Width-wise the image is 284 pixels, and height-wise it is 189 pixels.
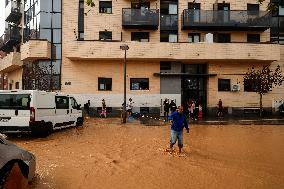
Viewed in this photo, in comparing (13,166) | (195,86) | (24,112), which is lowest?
(13,166)

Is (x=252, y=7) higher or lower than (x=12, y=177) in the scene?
higher

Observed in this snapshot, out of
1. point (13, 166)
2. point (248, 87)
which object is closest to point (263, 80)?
point (248, 87)

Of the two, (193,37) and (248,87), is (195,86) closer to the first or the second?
(193,37)

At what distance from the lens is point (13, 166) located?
504cm

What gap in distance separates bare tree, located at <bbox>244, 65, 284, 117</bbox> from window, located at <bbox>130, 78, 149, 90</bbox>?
8914 millimetres

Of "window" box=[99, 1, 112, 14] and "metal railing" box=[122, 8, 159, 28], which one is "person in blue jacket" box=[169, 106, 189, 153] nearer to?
"metal railing" box=[122, 8, 159, 28]

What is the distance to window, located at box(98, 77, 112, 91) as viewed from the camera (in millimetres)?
28828

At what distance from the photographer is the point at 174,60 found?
2894 centimetres

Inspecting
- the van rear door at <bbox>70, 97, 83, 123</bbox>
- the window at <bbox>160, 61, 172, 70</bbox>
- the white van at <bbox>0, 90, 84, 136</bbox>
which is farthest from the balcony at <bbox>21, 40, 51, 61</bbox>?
the white van at <bbox>0, 90, 84, 136</bbox>

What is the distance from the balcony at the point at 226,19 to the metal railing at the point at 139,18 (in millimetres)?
2802

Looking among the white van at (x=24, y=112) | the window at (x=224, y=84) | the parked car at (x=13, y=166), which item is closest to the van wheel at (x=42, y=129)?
the white van at (x=24, y=112)

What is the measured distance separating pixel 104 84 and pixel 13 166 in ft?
78.5

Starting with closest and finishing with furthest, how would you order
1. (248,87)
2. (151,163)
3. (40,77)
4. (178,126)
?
(151,163) → (178,126) → (40,77) → (248,87)

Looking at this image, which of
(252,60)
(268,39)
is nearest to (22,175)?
(252,60)
